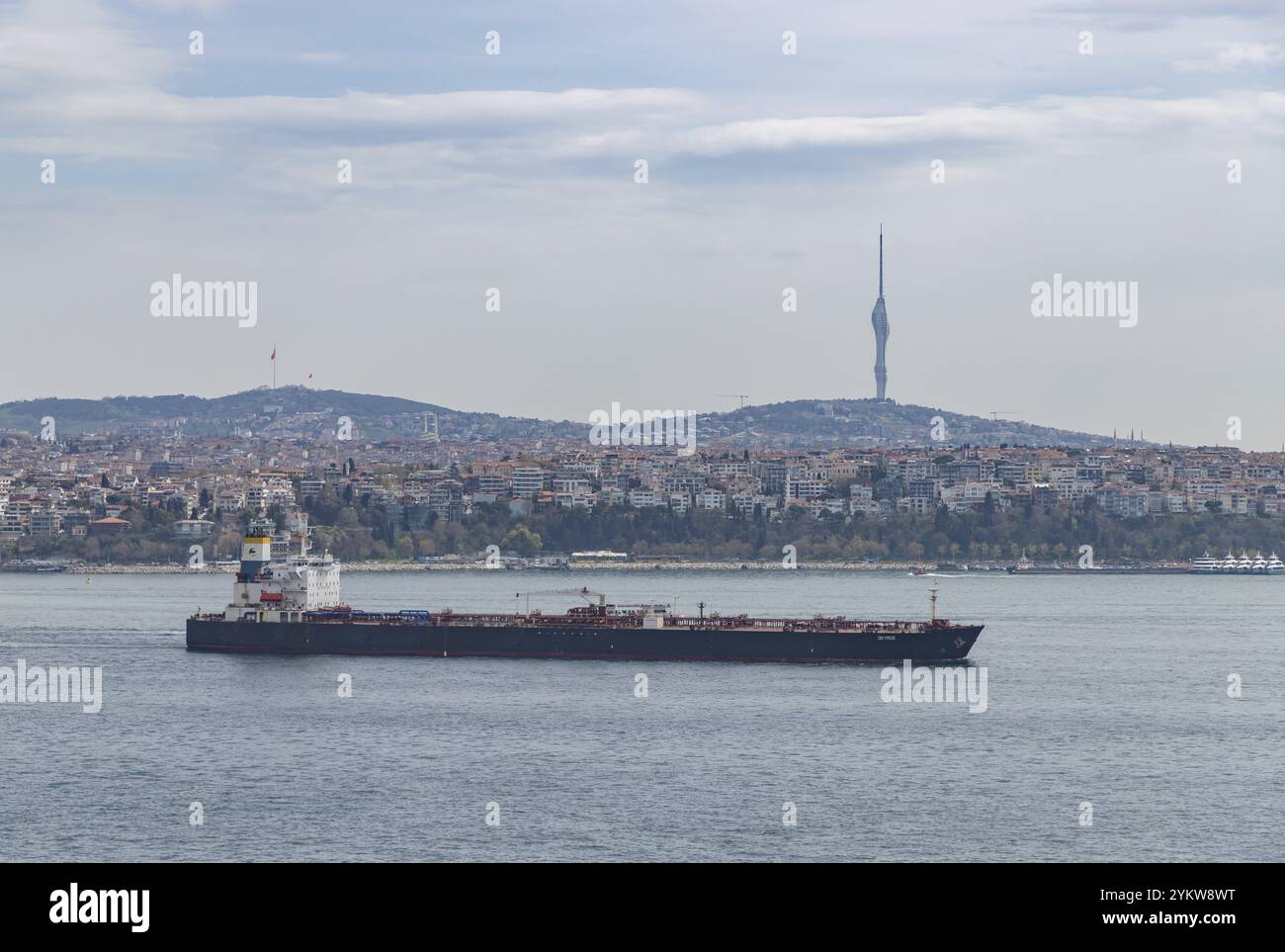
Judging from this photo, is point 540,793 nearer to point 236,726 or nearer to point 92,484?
point 236,726

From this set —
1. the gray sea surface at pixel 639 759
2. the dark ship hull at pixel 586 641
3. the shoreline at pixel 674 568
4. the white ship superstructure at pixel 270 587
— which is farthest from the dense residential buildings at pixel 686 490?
the gray sea surface at pixel 639 759

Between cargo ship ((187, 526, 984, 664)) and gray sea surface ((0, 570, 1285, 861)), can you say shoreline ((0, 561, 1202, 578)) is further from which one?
cargo ship ((187, 526, 984, 664))

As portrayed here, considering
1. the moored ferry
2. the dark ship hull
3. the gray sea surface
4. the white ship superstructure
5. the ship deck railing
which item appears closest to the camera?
the gray sea surface

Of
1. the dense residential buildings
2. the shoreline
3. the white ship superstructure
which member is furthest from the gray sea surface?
the dense residential buildings

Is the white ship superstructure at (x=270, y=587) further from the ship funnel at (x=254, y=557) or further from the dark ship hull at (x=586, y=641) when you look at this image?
the dark ship hull at (x=586, y=641)

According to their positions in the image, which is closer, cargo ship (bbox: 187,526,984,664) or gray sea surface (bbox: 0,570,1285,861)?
gray sea surface (bbox: 0,570,1285,861)

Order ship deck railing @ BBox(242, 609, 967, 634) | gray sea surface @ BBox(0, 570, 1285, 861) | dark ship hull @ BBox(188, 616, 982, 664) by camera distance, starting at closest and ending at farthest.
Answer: gray sea surface @ BBox(0, 570, 1285, 861) → dark ship hull @ BBox(188, 616, 982, 664) → ship deck railing @ BBox(242, 609, 967, 634)
